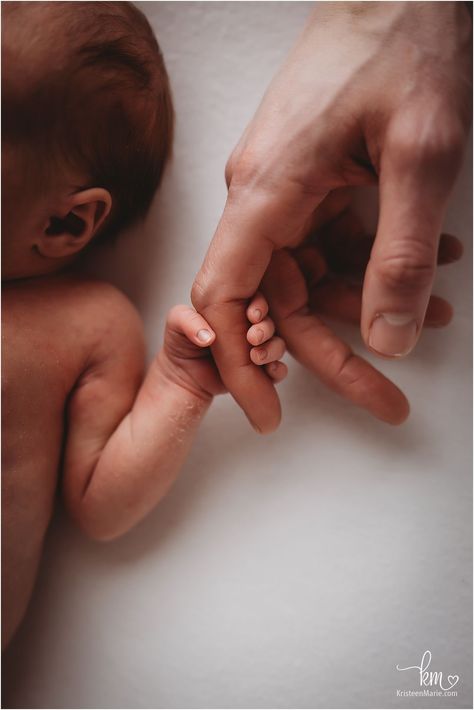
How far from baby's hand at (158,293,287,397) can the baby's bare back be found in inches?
5.2

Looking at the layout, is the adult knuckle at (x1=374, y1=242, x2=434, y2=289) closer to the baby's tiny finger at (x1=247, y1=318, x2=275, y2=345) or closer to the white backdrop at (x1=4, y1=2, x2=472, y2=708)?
the baby's tiny finger at (x1=247, y1=318, x2=275, y2=345)

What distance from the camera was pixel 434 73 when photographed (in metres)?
0.65

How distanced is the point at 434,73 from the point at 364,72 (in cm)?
8

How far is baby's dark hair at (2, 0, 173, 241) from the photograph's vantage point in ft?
2.40

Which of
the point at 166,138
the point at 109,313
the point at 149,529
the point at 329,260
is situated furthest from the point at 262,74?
the point at 149,529

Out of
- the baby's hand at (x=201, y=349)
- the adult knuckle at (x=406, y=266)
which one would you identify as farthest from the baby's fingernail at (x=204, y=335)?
the adult knuckle at (x=406, y=266)

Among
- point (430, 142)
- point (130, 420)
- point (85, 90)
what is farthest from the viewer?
point (130, 420)

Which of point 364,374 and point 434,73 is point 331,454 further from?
point 434,73

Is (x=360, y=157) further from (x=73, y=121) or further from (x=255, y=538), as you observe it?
(x=255, y=538)

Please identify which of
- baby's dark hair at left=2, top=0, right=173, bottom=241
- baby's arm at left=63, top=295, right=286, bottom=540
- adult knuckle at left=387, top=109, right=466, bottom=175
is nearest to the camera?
adult knuckle at left=387, top=109, right=466, bottom=175

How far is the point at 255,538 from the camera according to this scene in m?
0.93

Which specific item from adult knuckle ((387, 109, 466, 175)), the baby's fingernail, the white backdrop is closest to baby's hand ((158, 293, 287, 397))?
the baby's fingernail

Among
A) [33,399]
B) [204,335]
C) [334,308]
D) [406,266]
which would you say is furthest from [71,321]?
[406,266]

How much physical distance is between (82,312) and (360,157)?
44 cm
